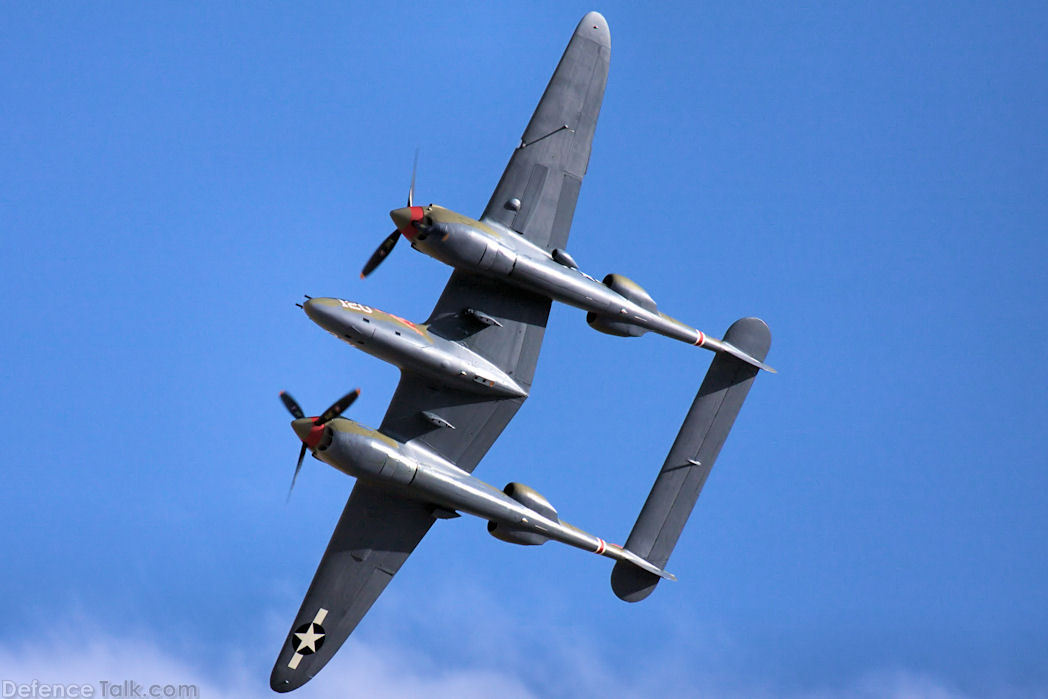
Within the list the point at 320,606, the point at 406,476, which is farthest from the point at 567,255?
the point at 320,606

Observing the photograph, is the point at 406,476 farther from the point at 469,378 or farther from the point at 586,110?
the point at 586,110

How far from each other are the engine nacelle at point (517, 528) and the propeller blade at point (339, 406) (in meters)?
5.97

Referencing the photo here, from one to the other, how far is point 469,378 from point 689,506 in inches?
328

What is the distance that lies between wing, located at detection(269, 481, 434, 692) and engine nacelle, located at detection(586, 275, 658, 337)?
7.82 meters

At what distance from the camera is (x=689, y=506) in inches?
→ 1693

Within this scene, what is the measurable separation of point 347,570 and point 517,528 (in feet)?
18.2

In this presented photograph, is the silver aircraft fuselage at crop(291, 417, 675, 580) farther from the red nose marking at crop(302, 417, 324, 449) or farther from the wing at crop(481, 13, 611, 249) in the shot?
the wing at crop(481, 13, 611, 249)

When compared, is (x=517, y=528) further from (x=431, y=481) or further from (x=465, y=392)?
(x=465, y=392)

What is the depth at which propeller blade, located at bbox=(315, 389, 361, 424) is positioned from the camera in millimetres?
38125

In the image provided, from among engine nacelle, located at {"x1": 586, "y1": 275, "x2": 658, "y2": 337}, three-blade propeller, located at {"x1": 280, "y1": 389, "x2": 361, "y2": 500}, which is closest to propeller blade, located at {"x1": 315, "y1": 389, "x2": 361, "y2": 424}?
three-blade propeller, located at {"x1": 280, "y1": 389, "x2": 361, "y2": 500}

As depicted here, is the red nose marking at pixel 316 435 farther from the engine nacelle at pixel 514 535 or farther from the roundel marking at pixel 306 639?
the roundel marking at pixel 306 639

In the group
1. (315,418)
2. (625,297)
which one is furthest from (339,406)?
(625,297)

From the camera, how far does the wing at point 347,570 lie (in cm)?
4147

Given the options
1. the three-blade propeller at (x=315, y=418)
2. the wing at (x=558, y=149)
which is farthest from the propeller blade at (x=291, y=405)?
the wing at (x=558, y=149)
